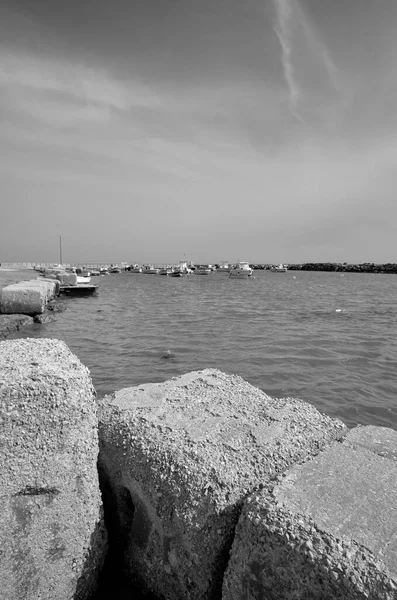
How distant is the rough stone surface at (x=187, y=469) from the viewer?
6.47ft

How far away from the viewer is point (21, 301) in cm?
1526

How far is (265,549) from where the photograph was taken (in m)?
1.63

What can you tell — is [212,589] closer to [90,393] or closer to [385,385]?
[90,393]

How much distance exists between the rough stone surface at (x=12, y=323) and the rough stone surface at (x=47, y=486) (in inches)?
435

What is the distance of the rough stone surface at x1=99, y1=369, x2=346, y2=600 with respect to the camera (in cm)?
197

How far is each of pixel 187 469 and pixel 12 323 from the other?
42.5 ft

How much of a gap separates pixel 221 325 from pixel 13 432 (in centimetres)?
1338

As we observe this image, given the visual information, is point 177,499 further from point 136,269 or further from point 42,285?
point 136,269

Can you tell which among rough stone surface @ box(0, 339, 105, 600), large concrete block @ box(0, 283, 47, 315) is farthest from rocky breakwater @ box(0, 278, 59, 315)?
rough stone surface @ box(0, 339, 105, 600)

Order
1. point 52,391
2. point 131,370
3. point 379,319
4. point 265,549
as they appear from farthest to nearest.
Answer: point 379,319
point 131,370
point 52,391
point 265,549

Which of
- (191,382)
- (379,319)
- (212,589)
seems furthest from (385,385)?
(379,319)

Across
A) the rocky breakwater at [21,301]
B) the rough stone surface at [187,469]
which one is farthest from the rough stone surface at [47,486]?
the rocky breakwater at [21,301]

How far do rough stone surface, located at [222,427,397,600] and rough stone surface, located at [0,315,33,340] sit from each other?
11993 mm

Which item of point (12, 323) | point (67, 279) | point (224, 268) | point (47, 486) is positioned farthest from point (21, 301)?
point (224, 268)
